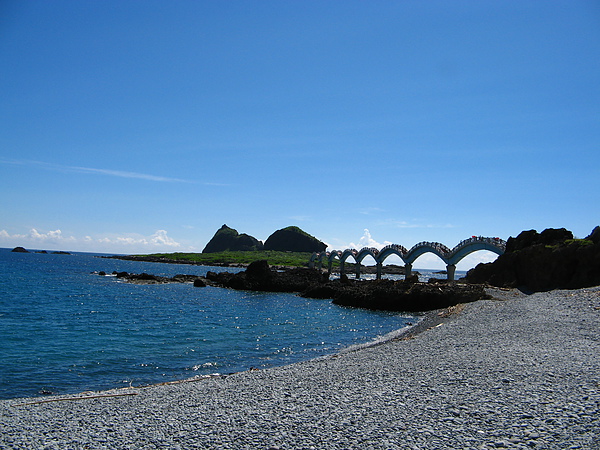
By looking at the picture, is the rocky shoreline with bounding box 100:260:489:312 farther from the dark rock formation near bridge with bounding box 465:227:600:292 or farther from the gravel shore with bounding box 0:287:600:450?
the gravel shore with bounding box 0:287:600:450

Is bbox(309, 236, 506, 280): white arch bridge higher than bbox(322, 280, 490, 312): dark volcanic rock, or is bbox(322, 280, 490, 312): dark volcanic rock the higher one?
bbox(309, 236, 506, 280): white arch bridge

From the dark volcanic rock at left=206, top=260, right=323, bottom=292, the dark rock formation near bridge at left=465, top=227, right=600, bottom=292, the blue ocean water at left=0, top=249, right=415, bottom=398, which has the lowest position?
the blue ocean water at left=0, top=249, right=415, bottom=398

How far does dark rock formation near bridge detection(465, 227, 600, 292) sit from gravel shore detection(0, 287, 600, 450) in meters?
25.2

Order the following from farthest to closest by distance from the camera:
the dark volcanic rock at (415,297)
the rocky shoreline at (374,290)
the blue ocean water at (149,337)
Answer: the rocky shoreline at (374,290) → the dark volcanic rock at (415,297) → the blue ocean water at (149,337)

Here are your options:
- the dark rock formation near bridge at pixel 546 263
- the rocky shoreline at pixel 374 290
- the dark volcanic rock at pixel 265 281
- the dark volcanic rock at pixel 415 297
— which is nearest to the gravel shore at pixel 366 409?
the dark rock formation near bridge at pixel 546 263

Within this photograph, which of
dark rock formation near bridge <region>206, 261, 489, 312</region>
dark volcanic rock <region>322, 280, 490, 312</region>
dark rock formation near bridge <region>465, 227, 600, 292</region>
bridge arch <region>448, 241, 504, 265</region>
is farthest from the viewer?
bridge arch <region>448, 241, 504, 265</region>

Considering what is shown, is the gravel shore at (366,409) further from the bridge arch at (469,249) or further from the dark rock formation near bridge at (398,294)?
the bridge arch at (469,249)

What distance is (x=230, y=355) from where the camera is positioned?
2197 cm

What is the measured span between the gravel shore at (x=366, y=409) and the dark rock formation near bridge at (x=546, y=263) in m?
25.2

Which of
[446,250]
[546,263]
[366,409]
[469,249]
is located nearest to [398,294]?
[546,263]

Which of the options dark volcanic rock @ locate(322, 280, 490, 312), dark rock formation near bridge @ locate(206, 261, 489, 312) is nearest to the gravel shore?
dark volcanic rock @ locate(322, 280, 490, 312)

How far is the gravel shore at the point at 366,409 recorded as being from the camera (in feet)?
25.2

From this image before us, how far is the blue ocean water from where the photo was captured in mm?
17828

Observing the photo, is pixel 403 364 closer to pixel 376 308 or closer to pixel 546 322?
pixel 546 322
